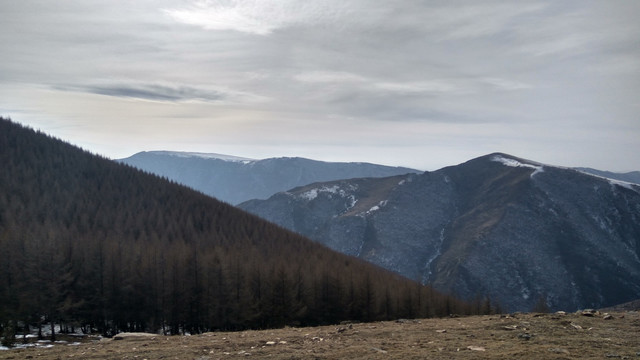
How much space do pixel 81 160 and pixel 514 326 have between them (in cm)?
21686

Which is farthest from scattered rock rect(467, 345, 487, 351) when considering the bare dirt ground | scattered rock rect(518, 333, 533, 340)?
scattered rock rect(518, 333, 533, 340)

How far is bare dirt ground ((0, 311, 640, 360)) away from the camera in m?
18.9

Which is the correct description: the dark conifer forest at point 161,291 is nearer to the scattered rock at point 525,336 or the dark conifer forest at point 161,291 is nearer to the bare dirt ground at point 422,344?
the bare dirt ground at point 422,344

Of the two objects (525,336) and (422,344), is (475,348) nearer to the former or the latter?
(422,344)

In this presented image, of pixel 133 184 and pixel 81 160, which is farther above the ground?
pixel 81 160

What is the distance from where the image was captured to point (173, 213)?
513 feet

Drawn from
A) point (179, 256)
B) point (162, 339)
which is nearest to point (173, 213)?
point (179, 256)

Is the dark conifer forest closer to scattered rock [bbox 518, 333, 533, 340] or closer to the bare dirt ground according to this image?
the bare dirt ground

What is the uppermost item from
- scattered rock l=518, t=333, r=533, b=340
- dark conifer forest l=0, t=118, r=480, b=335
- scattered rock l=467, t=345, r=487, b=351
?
scattered rock l=467, t=345, r=487, b=351

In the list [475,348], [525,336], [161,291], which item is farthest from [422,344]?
[161,291]

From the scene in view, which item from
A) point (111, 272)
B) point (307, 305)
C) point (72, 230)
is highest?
point (72, 230)

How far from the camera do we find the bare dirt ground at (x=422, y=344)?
18875 millimetres

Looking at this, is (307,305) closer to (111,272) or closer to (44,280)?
(111,272)

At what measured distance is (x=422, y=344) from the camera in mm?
21406
